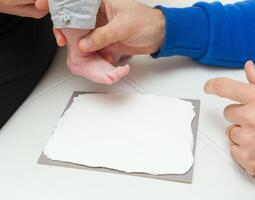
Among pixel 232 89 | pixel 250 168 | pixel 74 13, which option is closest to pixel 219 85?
pixel 232 89

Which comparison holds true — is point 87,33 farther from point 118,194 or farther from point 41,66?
point 118,194

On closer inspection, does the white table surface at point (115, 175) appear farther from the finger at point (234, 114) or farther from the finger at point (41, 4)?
the finger at point (41, 4)

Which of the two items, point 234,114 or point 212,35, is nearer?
point 234,114

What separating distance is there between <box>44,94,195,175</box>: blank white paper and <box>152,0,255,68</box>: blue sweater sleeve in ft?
0.39

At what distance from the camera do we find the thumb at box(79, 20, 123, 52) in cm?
62

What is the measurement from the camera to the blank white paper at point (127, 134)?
56 centimetres

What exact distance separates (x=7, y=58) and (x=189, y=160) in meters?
0.37

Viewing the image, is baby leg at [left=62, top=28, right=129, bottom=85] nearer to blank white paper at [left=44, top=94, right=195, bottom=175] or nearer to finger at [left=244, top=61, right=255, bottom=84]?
blank white paper at [left=44, top=94, right=195, bottom=175]

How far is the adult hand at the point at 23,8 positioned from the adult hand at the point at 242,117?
307 mm

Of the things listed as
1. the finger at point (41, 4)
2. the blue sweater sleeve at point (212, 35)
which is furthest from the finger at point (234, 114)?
the finger at point (41, 4)

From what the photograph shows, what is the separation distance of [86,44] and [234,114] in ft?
0.83

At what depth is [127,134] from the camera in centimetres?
59

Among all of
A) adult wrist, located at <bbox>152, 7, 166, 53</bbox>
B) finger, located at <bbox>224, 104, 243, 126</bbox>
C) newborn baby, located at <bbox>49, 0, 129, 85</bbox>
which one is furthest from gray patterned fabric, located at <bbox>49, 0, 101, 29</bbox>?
finger, located at <bbox>224, 104, 243, 126</bbox>

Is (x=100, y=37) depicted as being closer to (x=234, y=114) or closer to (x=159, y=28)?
(x=159, y=28)
